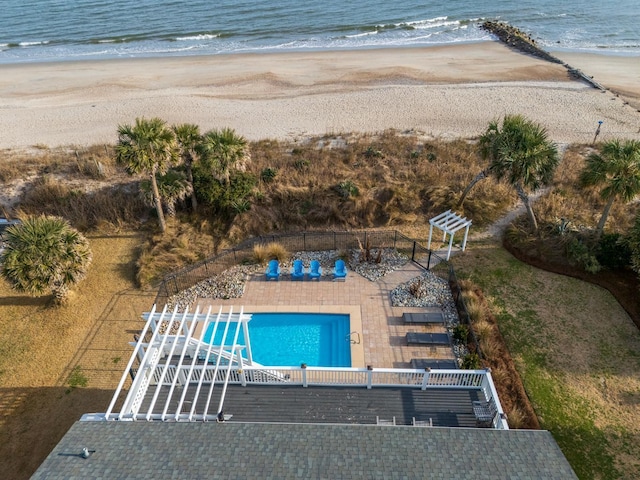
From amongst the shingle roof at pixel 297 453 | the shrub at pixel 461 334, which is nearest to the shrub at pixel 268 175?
the shrub at pixel 461 334

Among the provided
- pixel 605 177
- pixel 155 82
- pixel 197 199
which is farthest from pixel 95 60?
pixel 605 177

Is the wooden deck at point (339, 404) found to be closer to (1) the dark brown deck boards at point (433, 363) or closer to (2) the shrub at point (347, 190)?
(1) the dark brown deck boards at point (433, 363)

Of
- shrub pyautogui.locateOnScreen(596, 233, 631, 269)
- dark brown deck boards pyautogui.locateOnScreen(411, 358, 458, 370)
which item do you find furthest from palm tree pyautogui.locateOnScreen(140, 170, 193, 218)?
shrub pyautogui.locateOnScreen(596, 233, 631, 269)

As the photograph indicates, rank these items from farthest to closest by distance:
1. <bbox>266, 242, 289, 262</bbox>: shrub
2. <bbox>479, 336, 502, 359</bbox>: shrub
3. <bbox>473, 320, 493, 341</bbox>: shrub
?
<bbox>266, 242, 289, 262</bbox>: shrub < <bbox>473, 320, 493, 341</bbox>: shrub < <bbox>479, 336, 502, 359</bbox>: shrub

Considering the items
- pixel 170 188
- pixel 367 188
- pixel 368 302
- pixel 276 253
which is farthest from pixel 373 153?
pixel 170 188

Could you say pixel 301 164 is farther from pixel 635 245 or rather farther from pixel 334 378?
pixel 635 245

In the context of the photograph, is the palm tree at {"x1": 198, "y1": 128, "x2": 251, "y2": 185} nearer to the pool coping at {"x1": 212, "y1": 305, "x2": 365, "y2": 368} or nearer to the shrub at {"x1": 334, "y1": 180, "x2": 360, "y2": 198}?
the shrub at {"x1": 334, "y1": 180, "x2": 360, "y2": 198}
